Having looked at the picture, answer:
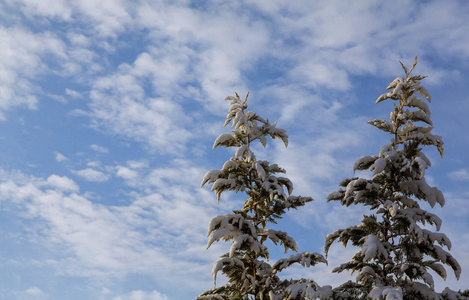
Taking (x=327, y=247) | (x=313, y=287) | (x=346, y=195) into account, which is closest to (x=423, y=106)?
(x=346, y=195)

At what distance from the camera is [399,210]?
16.9 metres

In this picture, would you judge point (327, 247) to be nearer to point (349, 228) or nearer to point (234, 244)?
point (349, 228)

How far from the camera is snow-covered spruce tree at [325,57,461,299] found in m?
16.5

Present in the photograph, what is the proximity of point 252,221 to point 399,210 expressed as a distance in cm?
555

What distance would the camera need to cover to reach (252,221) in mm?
19766

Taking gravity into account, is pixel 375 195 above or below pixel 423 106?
below

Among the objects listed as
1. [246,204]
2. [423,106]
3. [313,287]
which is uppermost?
[423,106]

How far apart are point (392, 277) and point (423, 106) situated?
236 inches

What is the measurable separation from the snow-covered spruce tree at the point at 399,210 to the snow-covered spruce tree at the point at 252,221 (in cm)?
158

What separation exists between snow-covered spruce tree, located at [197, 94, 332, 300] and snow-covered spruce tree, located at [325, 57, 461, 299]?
158cm

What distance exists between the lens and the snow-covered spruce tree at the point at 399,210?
54.2 feet

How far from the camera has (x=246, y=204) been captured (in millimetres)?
20125

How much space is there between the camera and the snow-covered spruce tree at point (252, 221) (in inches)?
696

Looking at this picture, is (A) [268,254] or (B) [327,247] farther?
(A) [268,254]
